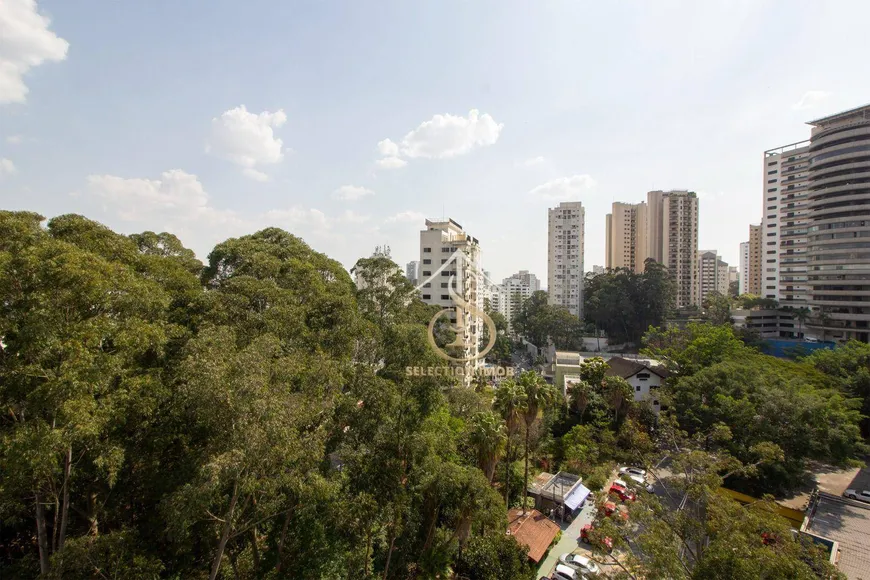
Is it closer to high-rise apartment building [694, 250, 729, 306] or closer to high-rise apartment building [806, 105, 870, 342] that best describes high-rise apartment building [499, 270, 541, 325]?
high-rise apartment building [694, 250, 729, 306]

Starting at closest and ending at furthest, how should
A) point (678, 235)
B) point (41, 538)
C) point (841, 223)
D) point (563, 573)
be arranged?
1. point (41, 538)
2. point (563, 573)
3. point (841, 223)
4. point (678, 235)

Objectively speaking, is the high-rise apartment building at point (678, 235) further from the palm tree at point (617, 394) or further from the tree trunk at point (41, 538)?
the tree trunk at point (41, 538)

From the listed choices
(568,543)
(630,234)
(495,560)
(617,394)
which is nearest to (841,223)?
(630,234)

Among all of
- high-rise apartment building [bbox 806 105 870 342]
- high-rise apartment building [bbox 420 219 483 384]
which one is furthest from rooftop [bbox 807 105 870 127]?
high-rise apartment building [bbox 420 219 483 384]

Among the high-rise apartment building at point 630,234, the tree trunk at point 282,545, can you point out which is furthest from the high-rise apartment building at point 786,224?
the tree trunk at point 282,545

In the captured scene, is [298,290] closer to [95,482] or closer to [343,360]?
[343,360]

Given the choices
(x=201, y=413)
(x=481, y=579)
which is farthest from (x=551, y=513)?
(x=201, y=413)

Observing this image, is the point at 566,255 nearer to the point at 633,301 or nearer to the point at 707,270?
the point at 633,301
